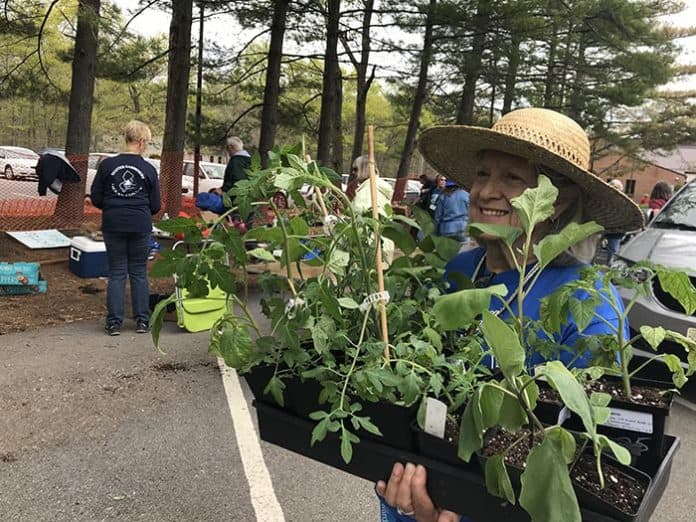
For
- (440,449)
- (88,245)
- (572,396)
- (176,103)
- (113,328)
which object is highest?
(176,103)

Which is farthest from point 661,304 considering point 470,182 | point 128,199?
point 128,199

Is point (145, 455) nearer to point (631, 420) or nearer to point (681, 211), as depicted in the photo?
point (631, 420)

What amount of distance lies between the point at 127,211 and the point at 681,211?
196 inches

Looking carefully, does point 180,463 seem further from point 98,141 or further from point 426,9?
point 98,141

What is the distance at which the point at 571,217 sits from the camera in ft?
4.93

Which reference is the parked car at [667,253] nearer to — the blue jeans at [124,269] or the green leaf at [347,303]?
the green leaf at [347,303]

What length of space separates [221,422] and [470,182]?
2449 millimetres

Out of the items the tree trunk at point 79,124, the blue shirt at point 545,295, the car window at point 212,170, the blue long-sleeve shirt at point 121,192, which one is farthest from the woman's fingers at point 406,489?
the car window at point 212,170

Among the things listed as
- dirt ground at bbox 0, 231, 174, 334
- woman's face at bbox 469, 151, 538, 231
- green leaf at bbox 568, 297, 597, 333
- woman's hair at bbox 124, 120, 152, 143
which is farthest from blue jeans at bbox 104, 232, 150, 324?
green leaf at bbox 568, 297, 597, 333

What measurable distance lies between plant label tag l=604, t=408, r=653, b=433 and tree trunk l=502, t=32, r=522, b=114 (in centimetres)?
1301

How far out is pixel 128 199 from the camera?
485 centimetres

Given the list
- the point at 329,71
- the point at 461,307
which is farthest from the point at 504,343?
the point at 329,71

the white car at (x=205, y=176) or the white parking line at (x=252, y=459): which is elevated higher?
the white car at (x=205, y=176)

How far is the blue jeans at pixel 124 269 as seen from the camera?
4.98 metres
